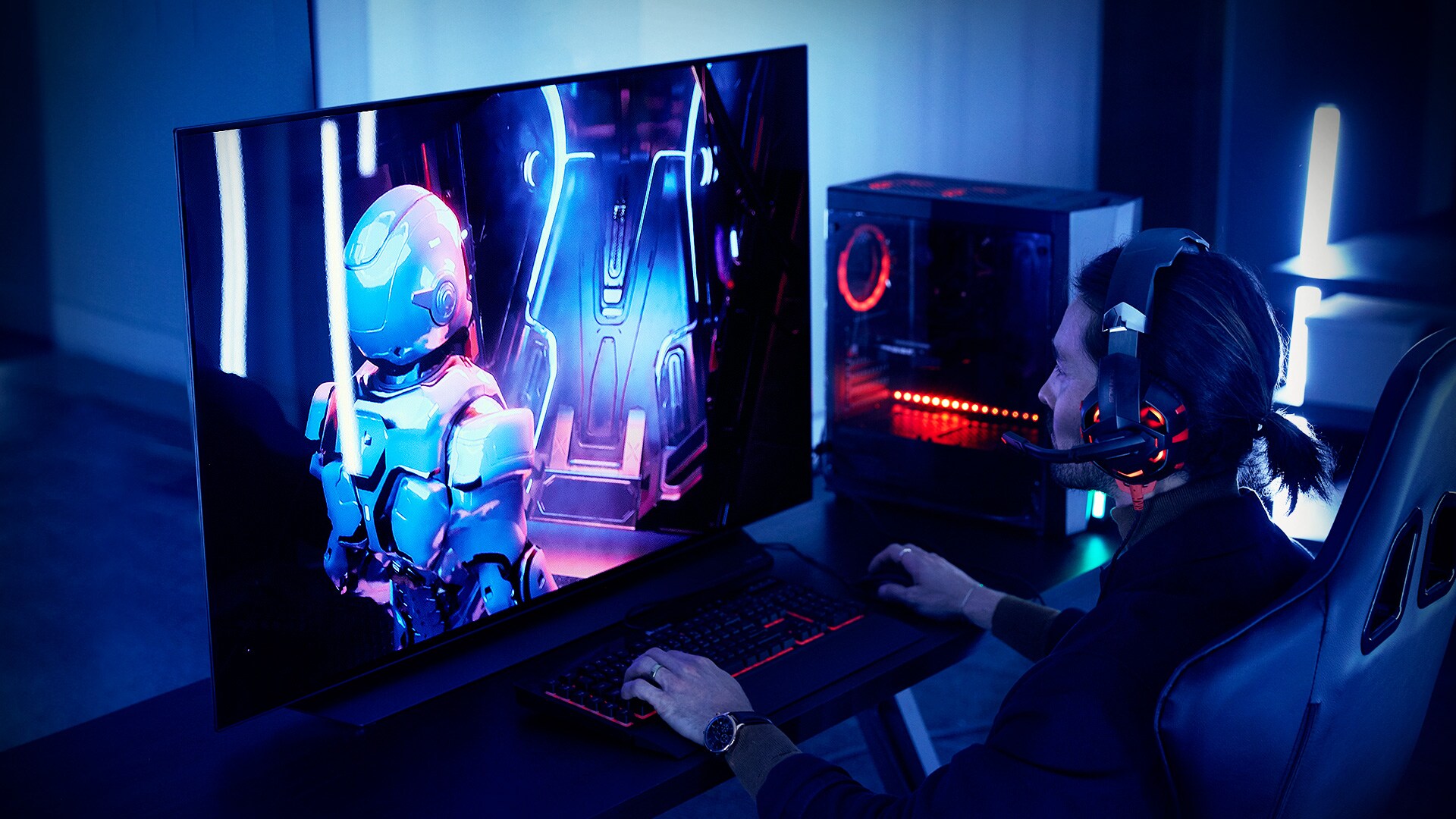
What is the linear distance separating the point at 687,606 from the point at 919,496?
0.49 meters

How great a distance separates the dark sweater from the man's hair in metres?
0.05

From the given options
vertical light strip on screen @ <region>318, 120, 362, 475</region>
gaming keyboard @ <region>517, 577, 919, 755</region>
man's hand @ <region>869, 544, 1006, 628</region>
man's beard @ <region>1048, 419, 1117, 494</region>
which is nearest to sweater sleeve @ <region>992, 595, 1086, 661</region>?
man's hand @ <region>869, 544, 1006, 628</region>

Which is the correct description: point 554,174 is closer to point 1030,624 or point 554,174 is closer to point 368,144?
point 368,144

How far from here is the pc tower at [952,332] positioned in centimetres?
173

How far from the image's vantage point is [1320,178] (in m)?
2.77

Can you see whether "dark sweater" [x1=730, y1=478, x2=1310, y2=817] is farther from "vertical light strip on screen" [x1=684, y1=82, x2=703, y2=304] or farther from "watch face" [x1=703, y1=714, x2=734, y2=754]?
"vertical light strip on screen" [x1=684, y1=82, x2=703, y2=304]

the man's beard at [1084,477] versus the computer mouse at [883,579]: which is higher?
the man's beard at [1084,477]

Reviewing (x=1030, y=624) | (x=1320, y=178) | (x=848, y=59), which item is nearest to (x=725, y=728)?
(x=1030, y=624)

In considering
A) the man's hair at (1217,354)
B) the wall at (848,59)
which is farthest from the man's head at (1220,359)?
the wall at (848,59)

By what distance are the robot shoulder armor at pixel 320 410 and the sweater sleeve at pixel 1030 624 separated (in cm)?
75

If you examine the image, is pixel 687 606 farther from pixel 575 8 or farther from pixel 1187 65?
pixel 1187 65

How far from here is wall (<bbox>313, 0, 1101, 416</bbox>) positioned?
167 centimetres

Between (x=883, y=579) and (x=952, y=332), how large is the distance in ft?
1.42

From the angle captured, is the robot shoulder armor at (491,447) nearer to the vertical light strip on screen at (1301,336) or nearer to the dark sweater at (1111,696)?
the dark sweater at (1111,696)
